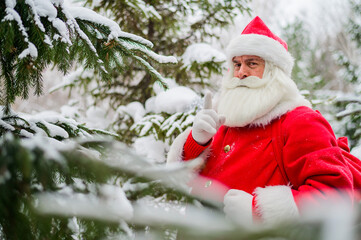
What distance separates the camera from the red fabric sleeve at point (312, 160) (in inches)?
56.1

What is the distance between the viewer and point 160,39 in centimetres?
454

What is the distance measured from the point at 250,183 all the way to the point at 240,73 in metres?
0.84

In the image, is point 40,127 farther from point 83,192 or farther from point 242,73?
point 242,73

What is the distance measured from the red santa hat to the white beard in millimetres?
77

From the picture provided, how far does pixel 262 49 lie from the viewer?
2.08 metres

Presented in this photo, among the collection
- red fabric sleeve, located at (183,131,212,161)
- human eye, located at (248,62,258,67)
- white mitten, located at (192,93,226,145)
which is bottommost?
red fabric sleeve, located at (183,131,212,161)

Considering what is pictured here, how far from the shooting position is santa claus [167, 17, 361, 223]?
4.80 feet

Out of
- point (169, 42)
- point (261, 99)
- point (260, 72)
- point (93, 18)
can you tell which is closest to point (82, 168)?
point (93, 18)

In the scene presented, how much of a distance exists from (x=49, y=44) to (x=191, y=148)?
1.21 metres

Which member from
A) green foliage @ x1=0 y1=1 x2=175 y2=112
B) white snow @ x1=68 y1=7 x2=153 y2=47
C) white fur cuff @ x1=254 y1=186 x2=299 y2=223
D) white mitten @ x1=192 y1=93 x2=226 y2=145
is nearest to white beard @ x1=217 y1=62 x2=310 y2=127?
white mitten @ x1=192 y1=93 x2=226 y2=145

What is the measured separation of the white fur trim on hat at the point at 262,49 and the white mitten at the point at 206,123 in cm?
52

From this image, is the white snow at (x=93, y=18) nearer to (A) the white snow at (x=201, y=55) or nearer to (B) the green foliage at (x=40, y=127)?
(B) the green foliage at (x=40, y=127)

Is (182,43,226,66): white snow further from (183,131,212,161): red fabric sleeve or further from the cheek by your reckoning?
(183,131,212,161): red fabric sleeve

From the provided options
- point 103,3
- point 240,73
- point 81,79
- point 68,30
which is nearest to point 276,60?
point 240,73
